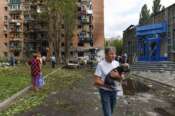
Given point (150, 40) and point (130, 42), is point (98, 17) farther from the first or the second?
point (150, 40)

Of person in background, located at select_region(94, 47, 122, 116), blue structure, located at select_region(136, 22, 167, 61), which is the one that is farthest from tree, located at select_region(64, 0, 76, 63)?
person in background, located at select_region(94, 47, 122, 116)

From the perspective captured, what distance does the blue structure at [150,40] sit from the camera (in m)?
51.6

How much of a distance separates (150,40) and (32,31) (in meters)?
59.1

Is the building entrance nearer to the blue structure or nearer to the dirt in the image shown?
the blue structure


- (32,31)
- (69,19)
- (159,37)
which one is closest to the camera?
(159,37)

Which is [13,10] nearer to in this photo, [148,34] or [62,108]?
[148,34]

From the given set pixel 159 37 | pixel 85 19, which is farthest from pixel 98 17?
pixel 159 37

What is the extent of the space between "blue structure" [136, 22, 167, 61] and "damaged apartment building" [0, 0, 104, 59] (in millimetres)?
51640

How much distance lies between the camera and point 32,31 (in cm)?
11031

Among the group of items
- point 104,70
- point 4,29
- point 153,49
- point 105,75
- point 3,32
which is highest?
point 4,29

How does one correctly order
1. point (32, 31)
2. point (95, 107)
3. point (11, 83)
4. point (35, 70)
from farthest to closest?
point (32, 31) → point (11, 83) → point (35, 70) → point (95, 107)

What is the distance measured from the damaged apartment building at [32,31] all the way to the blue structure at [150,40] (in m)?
51.6

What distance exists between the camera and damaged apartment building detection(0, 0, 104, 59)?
111 meters

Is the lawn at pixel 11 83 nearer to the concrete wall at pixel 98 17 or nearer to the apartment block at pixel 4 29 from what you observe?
the concrete wall at pixel 98 17
